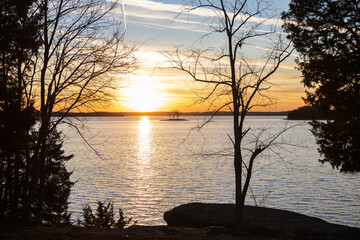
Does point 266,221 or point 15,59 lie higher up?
point 15,59

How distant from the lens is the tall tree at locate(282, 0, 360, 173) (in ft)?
62.6

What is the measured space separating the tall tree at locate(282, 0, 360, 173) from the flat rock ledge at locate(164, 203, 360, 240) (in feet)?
13.6

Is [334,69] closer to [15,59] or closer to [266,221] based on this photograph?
[266,221]

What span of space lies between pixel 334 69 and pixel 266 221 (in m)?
8.83

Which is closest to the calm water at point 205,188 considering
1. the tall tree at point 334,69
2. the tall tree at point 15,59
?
the tall tree at point 334,69

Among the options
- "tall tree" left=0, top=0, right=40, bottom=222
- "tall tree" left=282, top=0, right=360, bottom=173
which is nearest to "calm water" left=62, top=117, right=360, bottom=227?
"tall tree" left=282, top=0, right=360, bottom=173

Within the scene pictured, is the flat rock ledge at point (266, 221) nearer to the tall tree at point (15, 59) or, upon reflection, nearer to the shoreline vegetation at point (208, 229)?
the shoreline vegetation at point (208, 229)

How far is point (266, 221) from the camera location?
18250mm

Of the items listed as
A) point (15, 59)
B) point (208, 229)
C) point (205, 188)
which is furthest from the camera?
point (205, 188)

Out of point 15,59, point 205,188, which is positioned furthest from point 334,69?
point 205,188

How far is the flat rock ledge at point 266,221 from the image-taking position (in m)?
15.2

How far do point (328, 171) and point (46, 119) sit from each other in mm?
49222

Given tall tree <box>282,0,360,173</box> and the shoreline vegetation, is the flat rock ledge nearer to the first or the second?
the shoreline vegetation

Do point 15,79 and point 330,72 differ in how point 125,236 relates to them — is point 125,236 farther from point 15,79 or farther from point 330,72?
point 330,72
